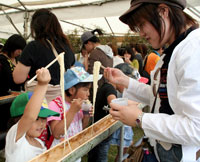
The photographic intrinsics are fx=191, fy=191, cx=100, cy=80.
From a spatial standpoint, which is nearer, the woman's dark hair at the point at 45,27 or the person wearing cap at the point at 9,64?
the woman's dark hair at the point at 45,27

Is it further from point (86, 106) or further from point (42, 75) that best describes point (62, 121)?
point (42, 75)

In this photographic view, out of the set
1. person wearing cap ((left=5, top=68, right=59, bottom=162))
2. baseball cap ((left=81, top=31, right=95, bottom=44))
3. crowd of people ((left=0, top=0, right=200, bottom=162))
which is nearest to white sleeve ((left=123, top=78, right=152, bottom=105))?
crowd of people ((left=0, top=0, right=200, bottom=162))

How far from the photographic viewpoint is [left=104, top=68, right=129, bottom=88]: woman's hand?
1656 millimetres

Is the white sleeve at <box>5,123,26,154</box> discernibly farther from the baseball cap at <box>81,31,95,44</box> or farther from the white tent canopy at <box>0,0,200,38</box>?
the white tent canopy at <box>0,0,200,38</box>

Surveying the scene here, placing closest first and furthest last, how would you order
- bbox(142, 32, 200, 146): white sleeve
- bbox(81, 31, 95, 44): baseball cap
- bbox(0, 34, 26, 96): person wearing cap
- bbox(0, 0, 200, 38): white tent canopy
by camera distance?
bbox(142, 32, 200, 146): white sleeve < bbox(0, 34, 26, 96): person wearing cap < bbox(81, 31, 95, 44): baseball cap < bbox(0, 0, 200, 38): white tent canopy

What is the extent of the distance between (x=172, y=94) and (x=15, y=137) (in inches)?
39.7

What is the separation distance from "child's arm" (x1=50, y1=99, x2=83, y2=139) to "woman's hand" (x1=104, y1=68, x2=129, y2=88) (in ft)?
1.26

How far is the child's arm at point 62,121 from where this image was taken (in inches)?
60.2

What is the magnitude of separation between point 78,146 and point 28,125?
35 centimetres

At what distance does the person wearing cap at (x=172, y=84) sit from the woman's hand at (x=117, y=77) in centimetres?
41

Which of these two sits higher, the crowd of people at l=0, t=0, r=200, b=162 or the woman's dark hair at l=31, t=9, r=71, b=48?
the woman's dark hair at l=31, t=9, r=71, b=48

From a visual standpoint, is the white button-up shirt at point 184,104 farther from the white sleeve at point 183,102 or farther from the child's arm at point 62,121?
the child's arm at point 62,121

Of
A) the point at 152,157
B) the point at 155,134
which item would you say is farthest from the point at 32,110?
the point at 152,157

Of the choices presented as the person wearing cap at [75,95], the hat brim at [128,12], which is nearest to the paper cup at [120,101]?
the person wearing cap at [75,95]
